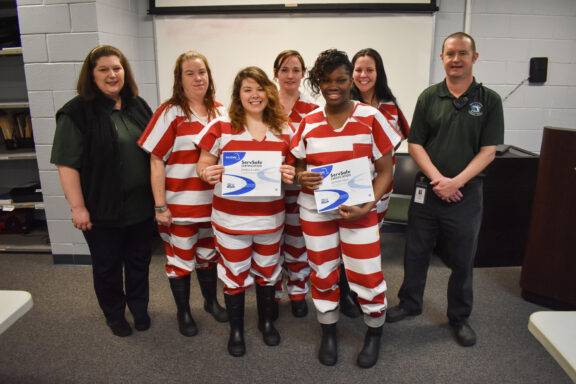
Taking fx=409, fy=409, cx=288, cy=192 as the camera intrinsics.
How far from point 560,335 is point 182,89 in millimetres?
1808

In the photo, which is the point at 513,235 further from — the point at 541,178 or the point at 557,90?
the point at 557,90

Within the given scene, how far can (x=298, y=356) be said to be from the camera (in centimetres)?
211

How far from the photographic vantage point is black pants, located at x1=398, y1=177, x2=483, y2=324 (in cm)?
209

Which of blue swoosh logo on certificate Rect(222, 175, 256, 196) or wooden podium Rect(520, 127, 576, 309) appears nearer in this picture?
blue swoosh logo on certificate Rect(222, 175, 256, 196)

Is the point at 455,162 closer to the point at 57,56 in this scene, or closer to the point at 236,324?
the point at 236,324

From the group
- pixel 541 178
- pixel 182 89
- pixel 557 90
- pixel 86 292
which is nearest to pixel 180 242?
pixel 182 89

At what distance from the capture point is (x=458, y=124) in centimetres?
200

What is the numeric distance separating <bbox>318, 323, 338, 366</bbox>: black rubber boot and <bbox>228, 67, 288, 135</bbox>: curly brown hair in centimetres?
101

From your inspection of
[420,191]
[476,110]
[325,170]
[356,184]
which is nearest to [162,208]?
[325,170]

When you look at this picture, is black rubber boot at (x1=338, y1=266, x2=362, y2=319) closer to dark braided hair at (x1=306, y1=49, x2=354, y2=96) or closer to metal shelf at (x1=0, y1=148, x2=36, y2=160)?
dark braided hair at (x1=306, y1=49, x2=354, y2=96)

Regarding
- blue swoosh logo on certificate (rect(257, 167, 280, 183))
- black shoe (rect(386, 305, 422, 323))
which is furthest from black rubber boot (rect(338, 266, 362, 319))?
blue swoosh logo on certificate (rect(257, 167, 280, 183))

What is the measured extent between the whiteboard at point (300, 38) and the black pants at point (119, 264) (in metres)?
1.85

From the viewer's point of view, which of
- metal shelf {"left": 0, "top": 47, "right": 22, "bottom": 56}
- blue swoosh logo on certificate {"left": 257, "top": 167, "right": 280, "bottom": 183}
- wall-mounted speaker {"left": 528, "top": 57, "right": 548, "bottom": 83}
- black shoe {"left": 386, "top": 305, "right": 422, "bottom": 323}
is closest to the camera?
blue swoosh logo on certificate {"left": 257, "top": 167, "right": 280, "bottom": 183}

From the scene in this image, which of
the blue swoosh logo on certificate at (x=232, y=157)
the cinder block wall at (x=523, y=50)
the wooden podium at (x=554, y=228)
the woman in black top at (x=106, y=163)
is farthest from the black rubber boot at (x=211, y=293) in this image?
the cinder block wall at (x=523, y=50)
